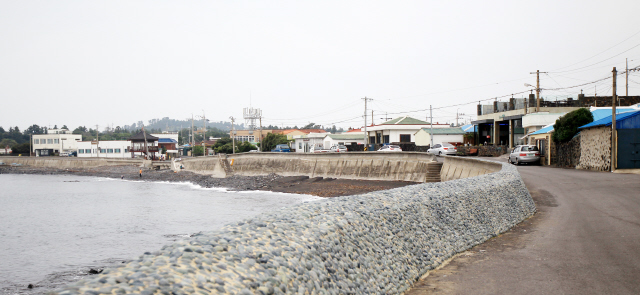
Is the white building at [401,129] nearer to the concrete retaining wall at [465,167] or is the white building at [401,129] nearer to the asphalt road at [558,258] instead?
the concrete retaining wall at [465,167]

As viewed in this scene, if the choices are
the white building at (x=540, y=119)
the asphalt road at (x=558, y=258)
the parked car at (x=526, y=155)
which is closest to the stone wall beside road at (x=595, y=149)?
the parked car at (x=526, y=155)

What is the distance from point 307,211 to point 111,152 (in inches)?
5039

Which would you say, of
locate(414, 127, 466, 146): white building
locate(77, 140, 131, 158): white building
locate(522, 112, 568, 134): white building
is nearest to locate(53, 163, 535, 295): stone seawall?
locate(522, 112, 568, 134): white building

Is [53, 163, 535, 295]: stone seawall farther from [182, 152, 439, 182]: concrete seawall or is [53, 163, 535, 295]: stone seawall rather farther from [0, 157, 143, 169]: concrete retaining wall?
[0, 157, 143, 169]: concrete retaining wall

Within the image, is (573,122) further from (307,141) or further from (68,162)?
(68,162)

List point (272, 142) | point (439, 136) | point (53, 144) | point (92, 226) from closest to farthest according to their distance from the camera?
point (92, 226) < point (439, 136) < point (272, 142) < point (53, 144)

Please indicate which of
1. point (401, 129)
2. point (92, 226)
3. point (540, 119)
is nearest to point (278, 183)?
point (92, 226)

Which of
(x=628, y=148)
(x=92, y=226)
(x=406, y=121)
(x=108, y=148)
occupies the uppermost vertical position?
(x=406, y=121)

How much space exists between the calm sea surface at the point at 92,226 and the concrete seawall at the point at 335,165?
852 cm

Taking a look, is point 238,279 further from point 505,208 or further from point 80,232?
point 80,232

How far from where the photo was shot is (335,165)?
1875 inches

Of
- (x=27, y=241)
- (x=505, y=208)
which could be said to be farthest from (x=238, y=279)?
(x=27, y=241)

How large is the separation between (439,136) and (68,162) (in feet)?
255

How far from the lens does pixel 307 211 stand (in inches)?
267
